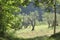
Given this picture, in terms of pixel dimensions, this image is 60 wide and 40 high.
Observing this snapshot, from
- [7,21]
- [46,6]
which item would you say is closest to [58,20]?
[46,6]

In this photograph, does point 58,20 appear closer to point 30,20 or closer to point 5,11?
point 30,20

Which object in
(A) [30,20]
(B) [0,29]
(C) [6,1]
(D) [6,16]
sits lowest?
(A) [30,20]

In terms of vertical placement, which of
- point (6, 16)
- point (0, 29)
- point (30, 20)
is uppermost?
point (6, 16)

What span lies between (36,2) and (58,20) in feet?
203

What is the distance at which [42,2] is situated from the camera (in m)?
31.8

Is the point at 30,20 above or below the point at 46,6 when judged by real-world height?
below

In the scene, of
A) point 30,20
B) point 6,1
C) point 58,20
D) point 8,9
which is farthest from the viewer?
point 30,20

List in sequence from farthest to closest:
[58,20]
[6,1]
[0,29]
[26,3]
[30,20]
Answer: [30,20] → [58,20] → [26,3] → [0,29] → [6,1]

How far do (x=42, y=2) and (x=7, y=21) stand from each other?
255 inches

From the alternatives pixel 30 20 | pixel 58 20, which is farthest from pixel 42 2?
pixel 30 20

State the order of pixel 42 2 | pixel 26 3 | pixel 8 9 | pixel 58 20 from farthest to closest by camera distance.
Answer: pixel 58 20, pixel 42 2, pixel 26 3, pixel 8 9

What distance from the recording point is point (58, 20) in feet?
301

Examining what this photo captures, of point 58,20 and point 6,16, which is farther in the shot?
point 58,20

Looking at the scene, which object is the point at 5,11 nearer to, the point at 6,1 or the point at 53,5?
the point at 6,1
